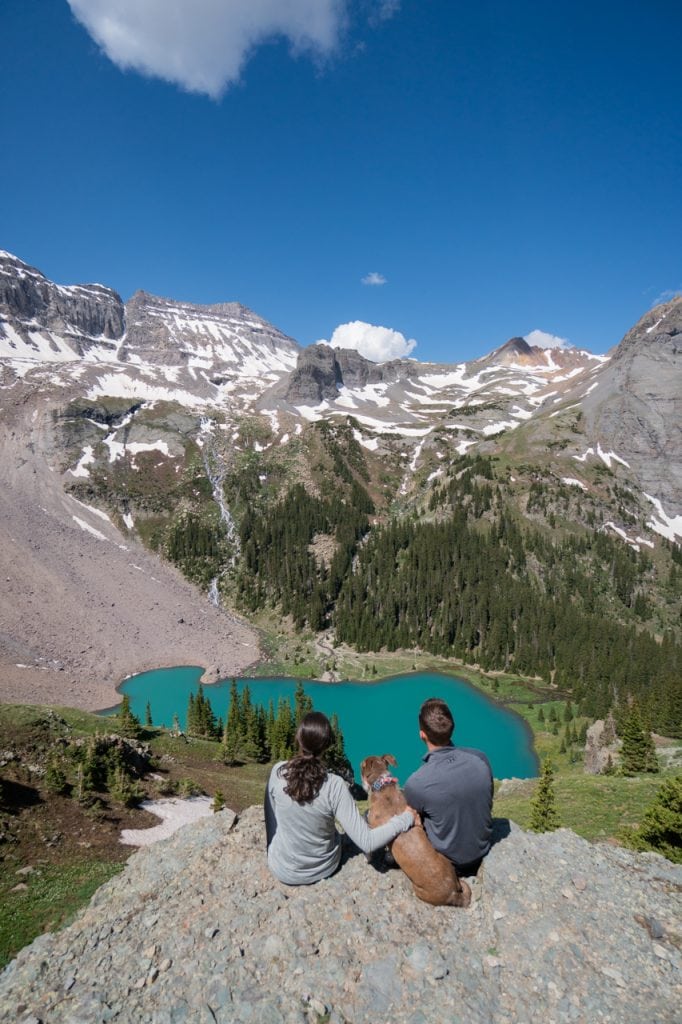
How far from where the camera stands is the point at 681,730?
45.8 meters

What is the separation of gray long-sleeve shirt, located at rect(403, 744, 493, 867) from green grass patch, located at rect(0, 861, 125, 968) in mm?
10447

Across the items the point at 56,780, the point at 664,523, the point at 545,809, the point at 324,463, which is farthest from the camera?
the point at 324,463

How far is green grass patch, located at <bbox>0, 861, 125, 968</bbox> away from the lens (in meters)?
11.6

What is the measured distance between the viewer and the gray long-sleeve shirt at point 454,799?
267 inches

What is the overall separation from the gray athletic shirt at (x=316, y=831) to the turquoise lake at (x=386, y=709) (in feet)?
154

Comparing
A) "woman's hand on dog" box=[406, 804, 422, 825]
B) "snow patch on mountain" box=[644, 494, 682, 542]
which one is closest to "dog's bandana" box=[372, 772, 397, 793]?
"woman's hand on dog" box=[406, 804, 422, 825]

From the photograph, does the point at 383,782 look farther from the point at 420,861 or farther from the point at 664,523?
the point at 664,523

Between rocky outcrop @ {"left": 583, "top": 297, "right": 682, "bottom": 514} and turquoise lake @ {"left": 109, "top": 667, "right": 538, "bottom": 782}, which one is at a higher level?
rocky outcrop @ {"left": 583, "top": 297, "right": 682, "bottom": 514}

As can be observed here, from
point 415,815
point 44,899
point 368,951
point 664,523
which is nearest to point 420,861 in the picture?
point 415,815

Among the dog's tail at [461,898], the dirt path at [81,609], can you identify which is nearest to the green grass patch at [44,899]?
the dog's tail at [461,898]

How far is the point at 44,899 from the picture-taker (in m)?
13.3

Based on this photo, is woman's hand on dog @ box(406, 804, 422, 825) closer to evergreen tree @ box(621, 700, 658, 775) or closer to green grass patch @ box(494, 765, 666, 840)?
green grass patch @ box(494, 765, 666, 840)

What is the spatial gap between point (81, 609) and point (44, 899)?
7752 centimetres

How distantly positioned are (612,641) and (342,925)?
92.1m
